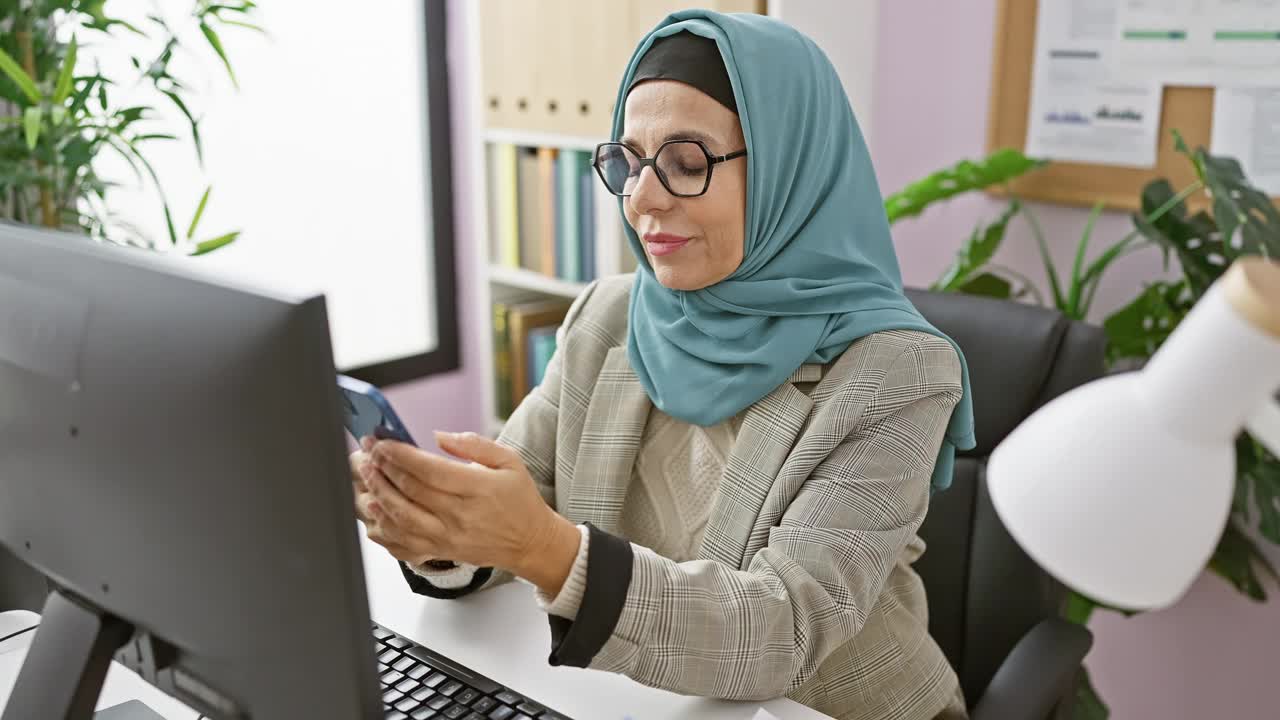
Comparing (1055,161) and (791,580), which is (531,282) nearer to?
(1055,161)

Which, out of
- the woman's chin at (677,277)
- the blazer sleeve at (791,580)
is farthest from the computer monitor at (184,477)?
the woman's chin at (677,277)

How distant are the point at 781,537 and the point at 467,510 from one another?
1.35 ft

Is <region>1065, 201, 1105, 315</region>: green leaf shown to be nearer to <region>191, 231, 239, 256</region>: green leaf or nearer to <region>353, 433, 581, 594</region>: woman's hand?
<region>353, 433, 581, 594</region>: woman's hand

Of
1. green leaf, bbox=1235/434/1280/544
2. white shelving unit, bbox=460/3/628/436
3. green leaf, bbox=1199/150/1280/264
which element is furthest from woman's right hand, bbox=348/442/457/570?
white shelving unit, bbox=460/3/628/436

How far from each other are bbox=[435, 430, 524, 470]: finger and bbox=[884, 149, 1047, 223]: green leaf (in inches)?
52.2

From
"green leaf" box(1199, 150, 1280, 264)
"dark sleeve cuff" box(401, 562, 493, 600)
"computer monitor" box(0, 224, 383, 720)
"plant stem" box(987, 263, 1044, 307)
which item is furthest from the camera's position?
"plant stem" box(987, 263, 1044, 307)

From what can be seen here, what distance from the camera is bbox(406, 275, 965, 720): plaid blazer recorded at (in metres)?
1.02

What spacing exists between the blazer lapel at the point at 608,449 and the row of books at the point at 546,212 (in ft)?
4.05

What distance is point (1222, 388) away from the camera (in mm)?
481

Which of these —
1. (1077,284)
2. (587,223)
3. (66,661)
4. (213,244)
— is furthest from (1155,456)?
(587,223)

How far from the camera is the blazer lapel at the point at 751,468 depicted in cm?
126

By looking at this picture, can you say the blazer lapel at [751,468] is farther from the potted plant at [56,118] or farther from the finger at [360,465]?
the potted plant at [56,118]

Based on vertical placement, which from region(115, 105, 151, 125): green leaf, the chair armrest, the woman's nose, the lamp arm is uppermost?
region(115, 105, 151, 125): green leaf

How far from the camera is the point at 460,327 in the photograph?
3.54 metres
